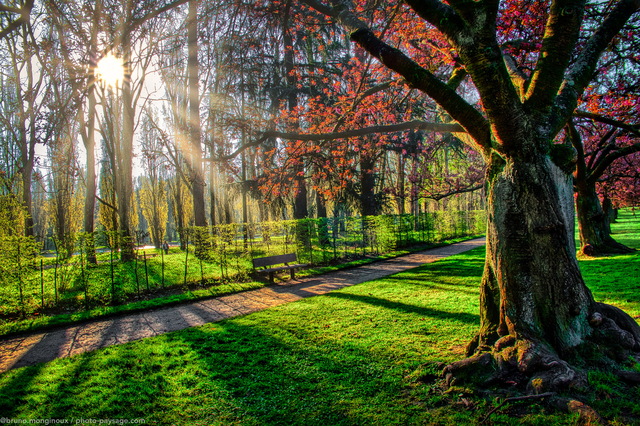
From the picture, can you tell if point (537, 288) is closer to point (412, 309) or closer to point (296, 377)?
point (296, 377)

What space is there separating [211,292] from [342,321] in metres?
4.28

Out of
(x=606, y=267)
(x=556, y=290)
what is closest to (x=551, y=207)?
(x=556, y=290)

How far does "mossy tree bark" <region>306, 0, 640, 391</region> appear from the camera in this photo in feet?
9.23

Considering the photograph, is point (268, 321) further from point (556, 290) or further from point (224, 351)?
point (556, 290)

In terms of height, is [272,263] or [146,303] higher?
[272,263]

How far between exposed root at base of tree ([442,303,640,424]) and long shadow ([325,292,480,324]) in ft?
5.51

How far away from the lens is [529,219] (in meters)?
2.90

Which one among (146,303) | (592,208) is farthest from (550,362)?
(592,208)

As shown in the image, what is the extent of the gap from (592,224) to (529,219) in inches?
377

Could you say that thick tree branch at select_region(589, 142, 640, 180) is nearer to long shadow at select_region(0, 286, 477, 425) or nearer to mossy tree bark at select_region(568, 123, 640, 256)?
mossy tree bark at select_region(568, 123, 640, 256)

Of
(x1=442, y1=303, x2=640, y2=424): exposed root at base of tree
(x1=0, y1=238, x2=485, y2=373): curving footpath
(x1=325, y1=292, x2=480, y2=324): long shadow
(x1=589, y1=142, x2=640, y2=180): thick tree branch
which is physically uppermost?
(x1=589, y1=142, x2=640, y2=180): thick tree branch

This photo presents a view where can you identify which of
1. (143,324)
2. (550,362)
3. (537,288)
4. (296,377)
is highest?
(537,288)

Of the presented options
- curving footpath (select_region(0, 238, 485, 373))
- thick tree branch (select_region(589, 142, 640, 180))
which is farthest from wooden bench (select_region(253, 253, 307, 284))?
thick tree branch (select_region(589, 142, 640, 180))

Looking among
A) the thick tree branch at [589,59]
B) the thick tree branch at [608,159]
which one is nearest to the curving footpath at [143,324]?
the thick tree branch at [589,59]
